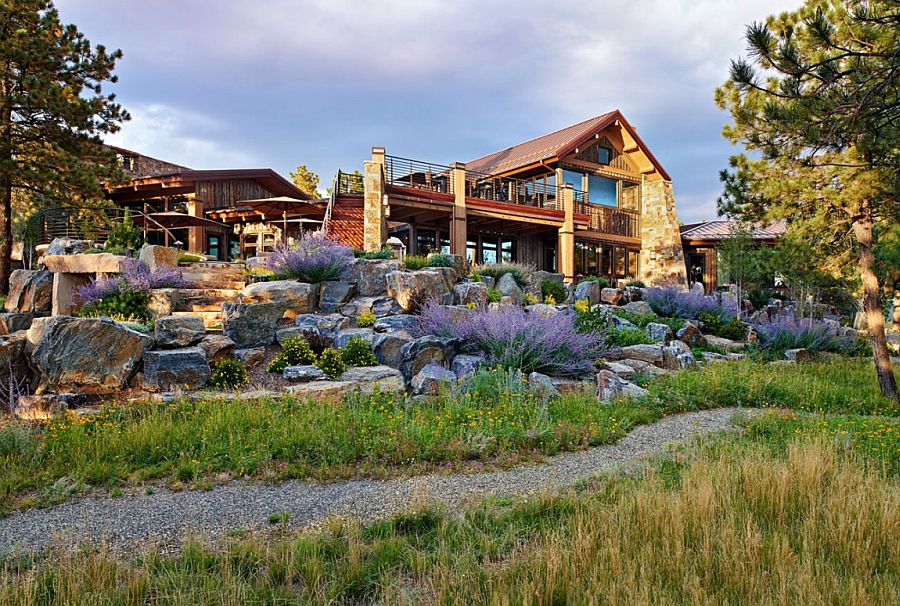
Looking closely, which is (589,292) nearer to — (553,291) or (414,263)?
(553,291)

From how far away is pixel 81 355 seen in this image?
7133 millimetres

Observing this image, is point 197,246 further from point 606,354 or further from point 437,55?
point 606,354

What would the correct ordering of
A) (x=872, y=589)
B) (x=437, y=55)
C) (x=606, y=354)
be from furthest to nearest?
(x=437, y=55) → (x=606, y=354) → (x=872, y=589)

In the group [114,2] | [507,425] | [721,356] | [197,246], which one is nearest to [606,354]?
[721,356]

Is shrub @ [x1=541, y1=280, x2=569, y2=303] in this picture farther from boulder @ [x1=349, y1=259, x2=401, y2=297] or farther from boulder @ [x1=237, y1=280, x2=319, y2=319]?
boulder @ [x1=237, y1=280, x2=319, y2=319]

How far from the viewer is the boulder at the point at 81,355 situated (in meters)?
7.05

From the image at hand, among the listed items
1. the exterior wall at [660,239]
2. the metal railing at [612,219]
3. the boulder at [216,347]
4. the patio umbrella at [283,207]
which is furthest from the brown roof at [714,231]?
the boulder at [216,347]

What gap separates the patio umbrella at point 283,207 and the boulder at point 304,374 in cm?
1157

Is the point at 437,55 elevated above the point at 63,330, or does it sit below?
above

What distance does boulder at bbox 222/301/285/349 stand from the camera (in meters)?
9.12

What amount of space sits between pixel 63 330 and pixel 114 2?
5.19m

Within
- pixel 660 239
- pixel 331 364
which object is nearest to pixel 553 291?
pixel 331 364

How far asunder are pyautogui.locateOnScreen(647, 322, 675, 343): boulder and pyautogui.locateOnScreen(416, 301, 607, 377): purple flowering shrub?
275 centimetres

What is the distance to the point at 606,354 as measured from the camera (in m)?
10.2
